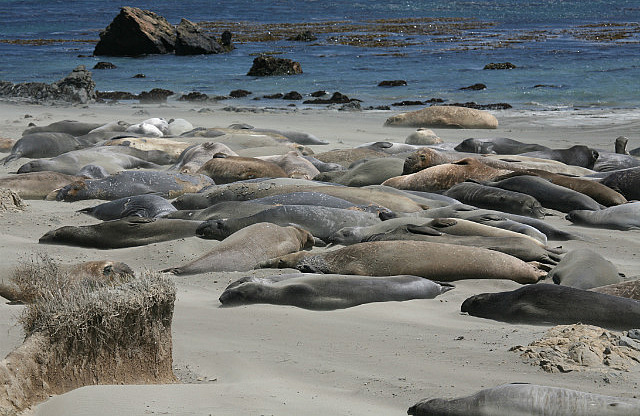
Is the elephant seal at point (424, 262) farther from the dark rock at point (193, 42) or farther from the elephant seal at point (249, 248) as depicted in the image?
the dark rock at point (193, 42)

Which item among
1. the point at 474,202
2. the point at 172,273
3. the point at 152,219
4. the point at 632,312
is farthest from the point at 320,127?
the point at 632,312

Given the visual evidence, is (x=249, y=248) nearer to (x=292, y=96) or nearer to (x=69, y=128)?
(x=69, y=128)

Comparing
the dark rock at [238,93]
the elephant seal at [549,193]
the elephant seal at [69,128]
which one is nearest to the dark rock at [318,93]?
the dark rock at [238,93]

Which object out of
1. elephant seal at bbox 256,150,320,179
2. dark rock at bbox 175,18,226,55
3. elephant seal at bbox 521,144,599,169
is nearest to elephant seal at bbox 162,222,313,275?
elephant seal at bbox 256,150,320,179

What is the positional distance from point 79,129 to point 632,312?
10679mm

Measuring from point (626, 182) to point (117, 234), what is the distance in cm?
507

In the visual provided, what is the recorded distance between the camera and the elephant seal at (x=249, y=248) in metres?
5.82

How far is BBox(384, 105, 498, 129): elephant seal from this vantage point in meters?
14.7

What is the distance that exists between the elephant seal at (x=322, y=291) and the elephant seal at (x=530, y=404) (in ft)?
6.34

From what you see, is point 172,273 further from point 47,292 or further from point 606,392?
point 606,392

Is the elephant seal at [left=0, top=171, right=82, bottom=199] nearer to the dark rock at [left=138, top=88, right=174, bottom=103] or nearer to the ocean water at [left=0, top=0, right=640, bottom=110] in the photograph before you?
the ocean water at [left=0, top=0, right=640, bottom=110]

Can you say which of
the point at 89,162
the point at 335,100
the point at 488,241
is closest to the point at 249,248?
the point at 488,241

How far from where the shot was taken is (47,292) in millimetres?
3270

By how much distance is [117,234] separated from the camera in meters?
6.58
